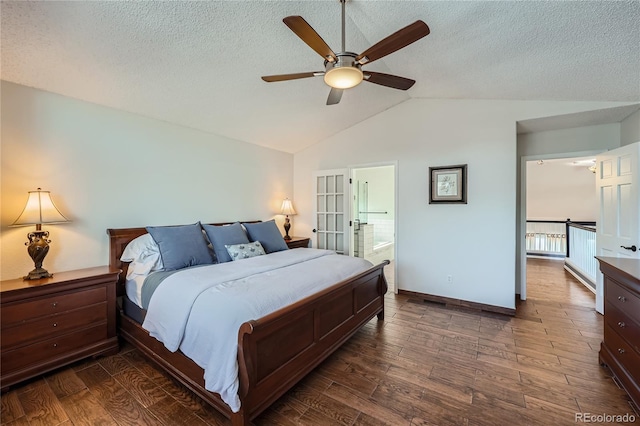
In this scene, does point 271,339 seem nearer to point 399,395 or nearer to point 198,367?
point 198,367

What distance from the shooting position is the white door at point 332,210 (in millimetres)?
4902

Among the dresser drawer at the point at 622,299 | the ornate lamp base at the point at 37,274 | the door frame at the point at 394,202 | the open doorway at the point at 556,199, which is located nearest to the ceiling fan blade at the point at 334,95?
the door frame at the point at 394,202

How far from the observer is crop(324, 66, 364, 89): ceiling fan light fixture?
196 centimetres

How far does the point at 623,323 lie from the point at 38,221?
4770mm

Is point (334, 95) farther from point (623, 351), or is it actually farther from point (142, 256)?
point (623, 351)

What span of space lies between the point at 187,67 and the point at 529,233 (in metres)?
8.35

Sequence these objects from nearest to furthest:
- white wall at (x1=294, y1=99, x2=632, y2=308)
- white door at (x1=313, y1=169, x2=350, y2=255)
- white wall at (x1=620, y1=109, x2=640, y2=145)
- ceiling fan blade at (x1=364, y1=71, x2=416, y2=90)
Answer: ceiling fan blade at (x1=364, y1=71, x2=416, y2=90) < white wall at (x1=620, y1=109, x2=640, y2=145) < white wall at (x1=294, y1=99, x2=632, y2=308) < white door at (x1=313, y1=169, x2=350, y2=255)

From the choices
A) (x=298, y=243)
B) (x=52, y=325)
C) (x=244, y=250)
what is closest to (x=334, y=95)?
(x=244, y=250)

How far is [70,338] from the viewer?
7.82 ft

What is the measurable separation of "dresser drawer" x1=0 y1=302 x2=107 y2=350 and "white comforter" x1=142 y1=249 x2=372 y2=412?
628 millimetres

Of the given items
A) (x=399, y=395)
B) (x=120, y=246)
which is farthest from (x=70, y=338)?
(x=399, y=395)

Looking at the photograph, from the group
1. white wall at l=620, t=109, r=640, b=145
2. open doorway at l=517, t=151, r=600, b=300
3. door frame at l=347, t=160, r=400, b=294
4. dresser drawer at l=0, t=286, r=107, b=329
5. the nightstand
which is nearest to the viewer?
dresser drawer at l=0, t=286, r=107, b=329

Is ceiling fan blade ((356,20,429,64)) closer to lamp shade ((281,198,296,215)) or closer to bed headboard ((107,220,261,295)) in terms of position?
bed headboard ((107,220,261,295))

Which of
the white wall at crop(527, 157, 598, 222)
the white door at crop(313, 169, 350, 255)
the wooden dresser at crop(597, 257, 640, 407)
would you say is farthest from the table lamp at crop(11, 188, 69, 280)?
the white wall at crop(527, 157, 598, 222)
